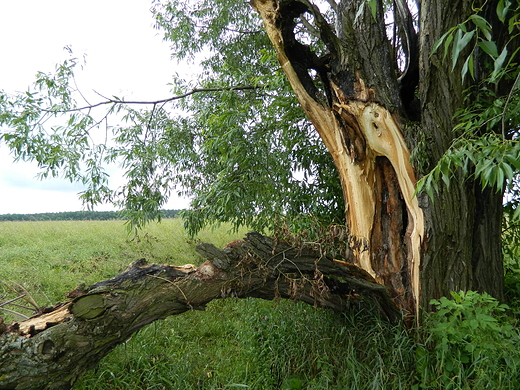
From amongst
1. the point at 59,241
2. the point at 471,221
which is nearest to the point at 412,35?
the point at 471,221

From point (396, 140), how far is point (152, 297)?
104 inches

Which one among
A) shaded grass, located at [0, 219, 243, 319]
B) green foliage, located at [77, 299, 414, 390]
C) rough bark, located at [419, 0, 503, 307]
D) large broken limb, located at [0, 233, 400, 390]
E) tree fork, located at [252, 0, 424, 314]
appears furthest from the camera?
shaded grass, located at [0, 219, 243, 319]

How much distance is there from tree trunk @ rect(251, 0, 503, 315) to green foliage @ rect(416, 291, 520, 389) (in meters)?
0.51

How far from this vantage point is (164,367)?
3727 millimetres

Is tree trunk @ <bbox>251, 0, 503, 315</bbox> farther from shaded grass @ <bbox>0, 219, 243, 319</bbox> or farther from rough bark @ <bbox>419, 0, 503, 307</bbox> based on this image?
shaded grass @ <bbox>0, 219, 243, 319</bbox>

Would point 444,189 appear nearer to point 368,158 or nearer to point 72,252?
point 368,158

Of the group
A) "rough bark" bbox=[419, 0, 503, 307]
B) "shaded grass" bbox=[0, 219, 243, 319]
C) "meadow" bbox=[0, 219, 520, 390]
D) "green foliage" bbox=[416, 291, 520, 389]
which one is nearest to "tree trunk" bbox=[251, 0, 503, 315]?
"rough bark" bbox=[419, 0, 503, 307]

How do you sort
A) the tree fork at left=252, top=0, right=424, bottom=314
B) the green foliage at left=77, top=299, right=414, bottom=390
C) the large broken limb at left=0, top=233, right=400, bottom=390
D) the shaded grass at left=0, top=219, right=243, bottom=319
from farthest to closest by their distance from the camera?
the shaded grass at left=0, top=219, right=243, bottom=319 < the tree fork at left=252, top=0, right=424, bottom=314 < the green foliage at left=77, top=299, right=414, bottom=390 < the large broken limb at left=0, top=233, right=400, bottom=390

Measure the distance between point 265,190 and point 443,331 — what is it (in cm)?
281

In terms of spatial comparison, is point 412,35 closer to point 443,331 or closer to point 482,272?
point 482,272

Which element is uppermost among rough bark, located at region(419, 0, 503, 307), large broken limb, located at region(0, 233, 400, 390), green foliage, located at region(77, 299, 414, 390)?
rough bark, located at region(419, 0, 503, 307)

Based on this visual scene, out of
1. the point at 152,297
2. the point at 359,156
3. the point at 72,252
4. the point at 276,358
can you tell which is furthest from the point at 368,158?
the point at 72,252

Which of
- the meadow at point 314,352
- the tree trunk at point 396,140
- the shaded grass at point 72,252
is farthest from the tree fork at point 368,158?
the shaded grass at point 72,252

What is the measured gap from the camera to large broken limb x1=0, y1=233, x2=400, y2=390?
264 centimetres
